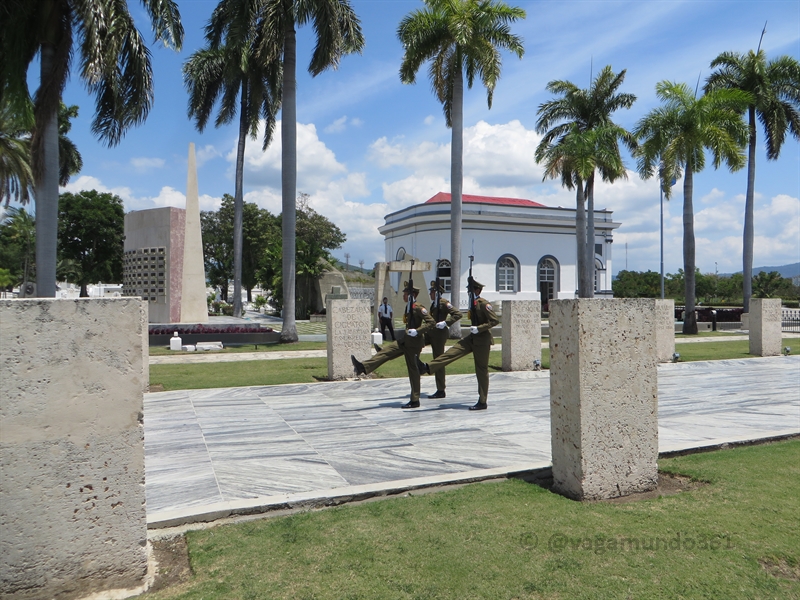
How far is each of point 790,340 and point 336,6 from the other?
1893 centimetres

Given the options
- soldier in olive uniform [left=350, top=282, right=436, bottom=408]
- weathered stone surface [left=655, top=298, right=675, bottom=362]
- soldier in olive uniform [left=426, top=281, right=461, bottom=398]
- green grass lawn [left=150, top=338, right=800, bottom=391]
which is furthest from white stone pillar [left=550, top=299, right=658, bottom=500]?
weathered stone surface [left=655, top=298, right=675, bottom=362]

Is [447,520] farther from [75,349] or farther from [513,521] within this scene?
[75,349]

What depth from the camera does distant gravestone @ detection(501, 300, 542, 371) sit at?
13383 millimetres

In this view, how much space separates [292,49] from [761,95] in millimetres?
21940

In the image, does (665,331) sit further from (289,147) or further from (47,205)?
(47,205)

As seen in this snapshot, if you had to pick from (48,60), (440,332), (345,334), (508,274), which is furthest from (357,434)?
(508,274)

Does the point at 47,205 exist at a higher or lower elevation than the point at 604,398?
higher

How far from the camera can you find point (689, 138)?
23969mm

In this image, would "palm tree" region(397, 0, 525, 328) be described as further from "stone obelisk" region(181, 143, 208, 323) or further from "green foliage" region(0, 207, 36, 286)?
"green foliage" region(0, 207, 36, 286)

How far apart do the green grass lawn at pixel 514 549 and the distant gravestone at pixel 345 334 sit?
280 inches

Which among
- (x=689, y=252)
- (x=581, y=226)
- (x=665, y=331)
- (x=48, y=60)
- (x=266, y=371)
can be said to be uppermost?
(x=48, y=60)

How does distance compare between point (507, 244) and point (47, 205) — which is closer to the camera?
point (47, 205)

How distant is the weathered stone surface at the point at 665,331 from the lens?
14.9m

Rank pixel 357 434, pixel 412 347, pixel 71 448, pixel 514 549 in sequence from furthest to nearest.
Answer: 1. pixel 412 347
2. pixel 357 434
3. pixel 514 549
4. pixel 71 448
